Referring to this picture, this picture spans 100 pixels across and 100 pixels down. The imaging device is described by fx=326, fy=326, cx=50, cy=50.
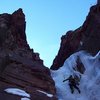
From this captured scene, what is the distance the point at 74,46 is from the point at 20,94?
23.7 metres

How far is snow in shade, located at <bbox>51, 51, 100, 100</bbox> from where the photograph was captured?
28.7 metres

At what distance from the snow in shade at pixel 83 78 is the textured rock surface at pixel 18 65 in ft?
5.30

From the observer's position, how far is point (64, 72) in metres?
35.3

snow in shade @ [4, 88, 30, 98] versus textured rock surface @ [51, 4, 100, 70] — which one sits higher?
textured rock surface @ [51, 4, 100, 70]

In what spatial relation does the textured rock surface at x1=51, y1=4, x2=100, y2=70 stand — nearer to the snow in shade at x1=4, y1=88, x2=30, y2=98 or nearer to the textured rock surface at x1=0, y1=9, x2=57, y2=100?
the textured rock surface at x1=0, y1=9, x2=57, y2=100

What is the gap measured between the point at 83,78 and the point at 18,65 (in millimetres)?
7675

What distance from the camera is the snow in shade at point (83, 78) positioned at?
28.7 m

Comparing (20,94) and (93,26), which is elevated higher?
(93,26)

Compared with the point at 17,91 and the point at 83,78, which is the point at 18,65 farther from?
the point at 83,78

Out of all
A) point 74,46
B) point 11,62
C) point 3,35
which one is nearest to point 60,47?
point 74,46

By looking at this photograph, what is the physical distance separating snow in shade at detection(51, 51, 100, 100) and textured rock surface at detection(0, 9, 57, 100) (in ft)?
5.30

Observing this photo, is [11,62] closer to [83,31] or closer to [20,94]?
[20,94]

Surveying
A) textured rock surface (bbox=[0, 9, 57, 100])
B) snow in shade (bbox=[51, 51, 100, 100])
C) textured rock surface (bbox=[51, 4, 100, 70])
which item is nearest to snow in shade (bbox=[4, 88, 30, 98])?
A: textured rock surface (bbox=[0, 9, 57, 100])

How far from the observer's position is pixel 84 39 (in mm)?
42750
